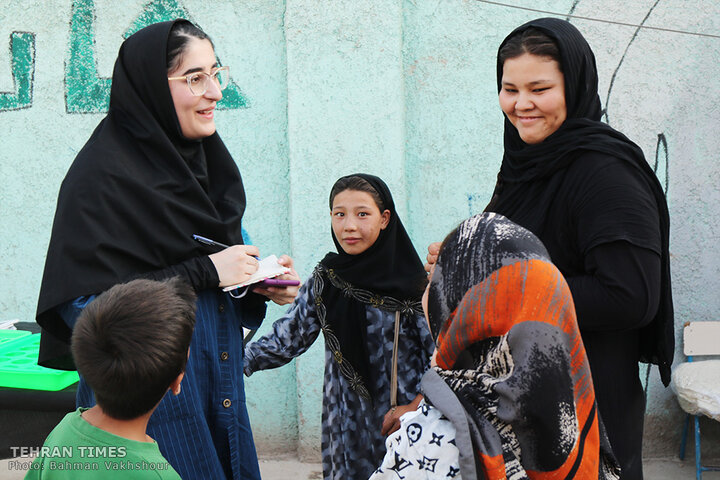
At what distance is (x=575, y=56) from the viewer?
75.6 inches

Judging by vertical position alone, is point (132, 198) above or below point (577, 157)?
below

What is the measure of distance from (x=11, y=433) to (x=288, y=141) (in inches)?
81.7

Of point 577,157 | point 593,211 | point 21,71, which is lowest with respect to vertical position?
point 593,211

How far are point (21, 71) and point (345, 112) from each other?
6.05ft

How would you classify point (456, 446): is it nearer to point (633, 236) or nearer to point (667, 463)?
point (633, 236)

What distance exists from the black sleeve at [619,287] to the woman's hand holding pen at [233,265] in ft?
3.07

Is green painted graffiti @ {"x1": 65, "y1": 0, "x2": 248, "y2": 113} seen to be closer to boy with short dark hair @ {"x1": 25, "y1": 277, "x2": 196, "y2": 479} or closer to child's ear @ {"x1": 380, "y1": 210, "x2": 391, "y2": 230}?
child's ear @ {"x1": 380, "y1": 210, "x2": 391, "y2": 230}

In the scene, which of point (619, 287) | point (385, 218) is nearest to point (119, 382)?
point (619, 287)

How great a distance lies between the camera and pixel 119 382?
1.59 metres

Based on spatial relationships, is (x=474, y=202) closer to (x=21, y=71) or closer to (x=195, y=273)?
(x=195, y=273)

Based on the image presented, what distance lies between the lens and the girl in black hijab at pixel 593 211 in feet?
5.62

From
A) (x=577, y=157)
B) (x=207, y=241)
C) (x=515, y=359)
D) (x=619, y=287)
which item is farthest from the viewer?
(x=207, y=241)

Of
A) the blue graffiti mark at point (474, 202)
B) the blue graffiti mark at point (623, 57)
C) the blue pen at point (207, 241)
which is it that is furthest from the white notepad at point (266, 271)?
the blue graffiti mark at point (623, 57)

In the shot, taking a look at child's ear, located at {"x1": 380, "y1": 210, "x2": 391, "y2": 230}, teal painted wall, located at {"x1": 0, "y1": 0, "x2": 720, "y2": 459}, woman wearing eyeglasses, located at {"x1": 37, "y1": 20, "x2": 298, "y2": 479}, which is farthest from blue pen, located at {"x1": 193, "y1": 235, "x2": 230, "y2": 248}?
teal painted wall, located at {"x1": 0, "y1": 0, "x2": 720, "y2": 459}
